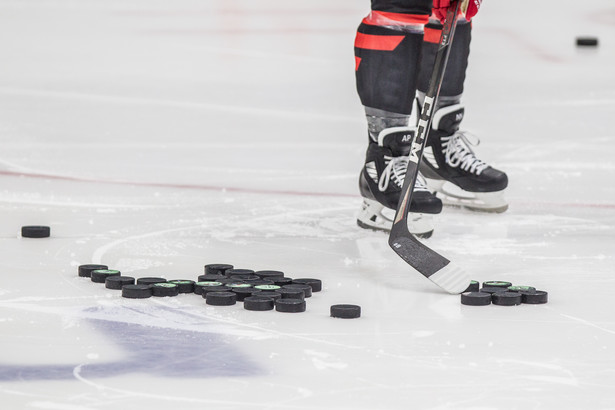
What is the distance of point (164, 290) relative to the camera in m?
2.30

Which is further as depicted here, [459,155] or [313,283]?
[459,155]

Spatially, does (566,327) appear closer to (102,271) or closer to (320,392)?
(320,392)

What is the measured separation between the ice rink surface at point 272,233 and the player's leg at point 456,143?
0.26ft

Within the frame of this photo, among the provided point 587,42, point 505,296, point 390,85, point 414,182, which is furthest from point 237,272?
point 587,42

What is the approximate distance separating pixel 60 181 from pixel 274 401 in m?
2.15

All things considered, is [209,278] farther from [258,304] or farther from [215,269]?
[258,304]

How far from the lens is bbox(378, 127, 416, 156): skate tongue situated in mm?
3021

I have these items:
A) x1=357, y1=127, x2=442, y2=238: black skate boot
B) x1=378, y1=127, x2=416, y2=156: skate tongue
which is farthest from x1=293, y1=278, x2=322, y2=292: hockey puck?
x1=378, y1=127, x2=416, y2=156: skate tongue

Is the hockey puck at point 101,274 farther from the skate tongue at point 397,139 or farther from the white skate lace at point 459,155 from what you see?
the white skate lace at point 459,155

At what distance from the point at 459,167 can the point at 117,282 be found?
1307mm

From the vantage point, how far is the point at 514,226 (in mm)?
3158

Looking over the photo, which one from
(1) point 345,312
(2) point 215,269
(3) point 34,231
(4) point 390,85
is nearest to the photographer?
(1) point 345,312

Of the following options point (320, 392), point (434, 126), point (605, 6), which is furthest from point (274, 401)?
point (605, 6)

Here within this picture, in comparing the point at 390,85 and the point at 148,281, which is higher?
the point at 390,85
